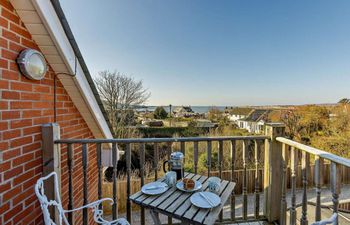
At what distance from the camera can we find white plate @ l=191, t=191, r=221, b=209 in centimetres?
132

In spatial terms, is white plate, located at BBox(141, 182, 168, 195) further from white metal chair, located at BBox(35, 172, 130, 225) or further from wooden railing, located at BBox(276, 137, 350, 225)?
wooden railing, located at BBox(276, 137, 350, 225)

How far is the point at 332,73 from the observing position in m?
10.4

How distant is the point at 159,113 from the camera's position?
63.1ft

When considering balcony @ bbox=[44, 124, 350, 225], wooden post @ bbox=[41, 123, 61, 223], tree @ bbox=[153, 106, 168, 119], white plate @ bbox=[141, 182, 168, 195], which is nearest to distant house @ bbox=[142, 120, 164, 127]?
tree @ bbox=[153, 106, 168, 119]

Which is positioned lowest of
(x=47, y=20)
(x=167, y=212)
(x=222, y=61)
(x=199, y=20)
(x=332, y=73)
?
(x=167, y=212)

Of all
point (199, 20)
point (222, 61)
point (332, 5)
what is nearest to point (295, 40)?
point (332, 5)

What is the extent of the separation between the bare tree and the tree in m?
6.47

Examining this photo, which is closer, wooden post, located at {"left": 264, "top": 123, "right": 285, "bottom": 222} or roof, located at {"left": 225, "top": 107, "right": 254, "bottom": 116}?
wooden post, located at {"left": 264, "top": 123, "right": 285, "bottom": 222}

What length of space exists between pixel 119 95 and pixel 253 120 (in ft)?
36.2

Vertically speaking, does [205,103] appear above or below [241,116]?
above

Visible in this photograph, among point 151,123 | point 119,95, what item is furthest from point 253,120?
point 119,95

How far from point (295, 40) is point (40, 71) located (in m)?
9.92

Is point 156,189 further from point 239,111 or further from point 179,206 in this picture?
point 239,111

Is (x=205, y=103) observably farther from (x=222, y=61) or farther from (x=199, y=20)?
(x=199, y=20)
